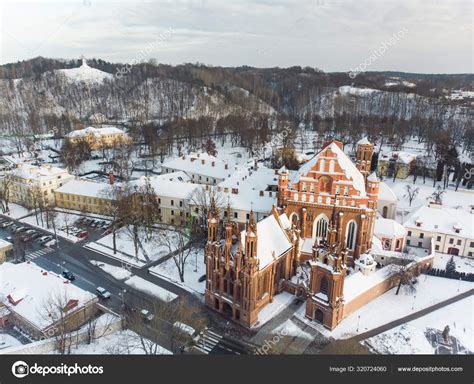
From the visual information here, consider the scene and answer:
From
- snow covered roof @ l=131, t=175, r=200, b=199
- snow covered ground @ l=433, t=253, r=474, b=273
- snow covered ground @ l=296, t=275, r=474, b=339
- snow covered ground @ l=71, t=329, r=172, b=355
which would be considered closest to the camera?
snow covered ground @ l=71, t=329, r=172, b=355

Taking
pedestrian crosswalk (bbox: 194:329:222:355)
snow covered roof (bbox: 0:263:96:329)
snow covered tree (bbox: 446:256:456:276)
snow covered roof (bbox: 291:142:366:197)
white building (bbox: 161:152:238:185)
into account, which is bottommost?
pedestrian crosswalk (bbox: 194:329:222:355)

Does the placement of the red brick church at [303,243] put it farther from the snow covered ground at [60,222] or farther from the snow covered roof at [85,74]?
the snow covered roof at [85,74]

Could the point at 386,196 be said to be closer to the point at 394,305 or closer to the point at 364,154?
the point at 364,154

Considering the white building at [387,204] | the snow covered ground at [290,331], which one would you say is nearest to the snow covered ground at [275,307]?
the snow covered ground at [290,331]

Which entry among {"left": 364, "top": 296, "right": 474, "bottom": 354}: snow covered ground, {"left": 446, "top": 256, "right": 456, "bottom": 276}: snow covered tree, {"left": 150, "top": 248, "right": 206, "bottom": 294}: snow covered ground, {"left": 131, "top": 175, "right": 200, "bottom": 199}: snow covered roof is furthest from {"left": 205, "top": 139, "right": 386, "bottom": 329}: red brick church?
{"left": 131, "top": 175, "right": 200, "bottom": 199}: snow covered roof

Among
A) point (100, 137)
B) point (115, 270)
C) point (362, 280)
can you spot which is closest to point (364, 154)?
point (362, 280)

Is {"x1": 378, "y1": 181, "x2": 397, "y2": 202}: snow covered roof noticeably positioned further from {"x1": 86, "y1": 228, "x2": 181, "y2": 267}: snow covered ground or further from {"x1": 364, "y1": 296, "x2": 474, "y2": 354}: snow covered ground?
{"x1": 86, "y1": 228, "x2": 181, "y2": 267}: snow covered ground
